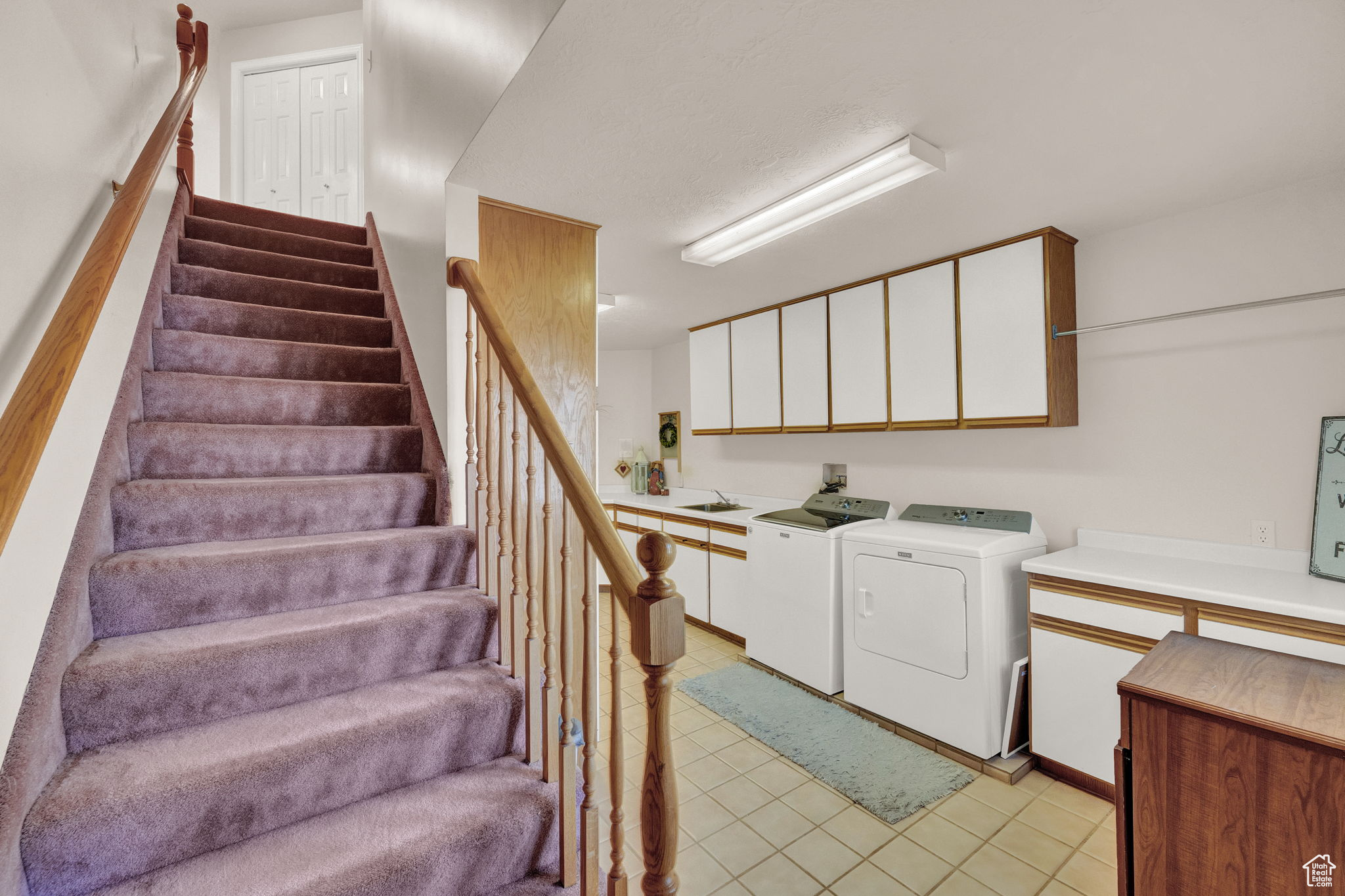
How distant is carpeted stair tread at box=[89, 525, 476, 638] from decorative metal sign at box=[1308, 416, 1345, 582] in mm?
3121

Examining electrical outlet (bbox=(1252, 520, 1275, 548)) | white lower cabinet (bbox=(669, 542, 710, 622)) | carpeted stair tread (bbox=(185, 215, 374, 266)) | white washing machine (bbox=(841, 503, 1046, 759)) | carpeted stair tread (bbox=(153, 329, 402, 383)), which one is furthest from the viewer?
white lower cabinet (bbox=(669, 542, 710, 622))

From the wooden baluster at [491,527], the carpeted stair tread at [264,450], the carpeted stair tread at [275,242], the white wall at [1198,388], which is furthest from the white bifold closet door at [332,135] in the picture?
the white wall at [1198,388]

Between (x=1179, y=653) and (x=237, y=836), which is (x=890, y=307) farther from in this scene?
(x=237, y=836)

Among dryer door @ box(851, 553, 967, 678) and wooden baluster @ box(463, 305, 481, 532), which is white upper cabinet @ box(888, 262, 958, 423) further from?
wooden baluster @ box(463, 305, 481, 532)

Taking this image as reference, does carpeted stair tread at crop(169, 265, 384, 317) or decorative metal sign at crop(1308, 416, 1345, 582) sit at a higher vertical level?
carpeted stair tread at crop(169, 265, 384, 317)

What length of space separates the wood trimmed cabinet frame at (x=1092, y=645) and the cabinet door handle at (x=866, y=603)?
0.73 metres

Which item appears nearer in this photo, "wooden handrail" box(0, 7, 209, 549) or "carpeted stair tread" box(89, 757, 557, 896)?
"wooden handrail" box(0, 7, 209, 549)

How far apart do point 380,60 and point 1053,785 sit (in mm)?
5063

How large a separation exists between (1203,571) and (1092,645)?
516mm

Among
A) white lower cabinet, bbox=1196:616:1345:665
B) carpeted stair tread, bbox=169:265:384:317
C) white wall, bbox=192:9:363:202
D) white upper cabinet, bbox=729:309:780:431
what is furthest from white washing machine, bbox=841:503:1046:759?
white wall, bbox=192:9:363:202

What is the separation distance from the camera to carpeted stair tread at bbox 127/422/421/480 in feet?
6.09

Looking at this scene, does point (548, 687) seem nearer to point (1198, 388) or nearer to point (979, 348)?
point (979, 348)

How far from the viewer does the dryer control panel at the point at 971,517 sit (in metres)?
2.98

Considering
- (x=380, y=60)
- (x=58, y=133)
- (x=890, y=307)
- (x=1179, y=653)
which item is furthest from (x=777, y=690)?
(x=380, y=60)
